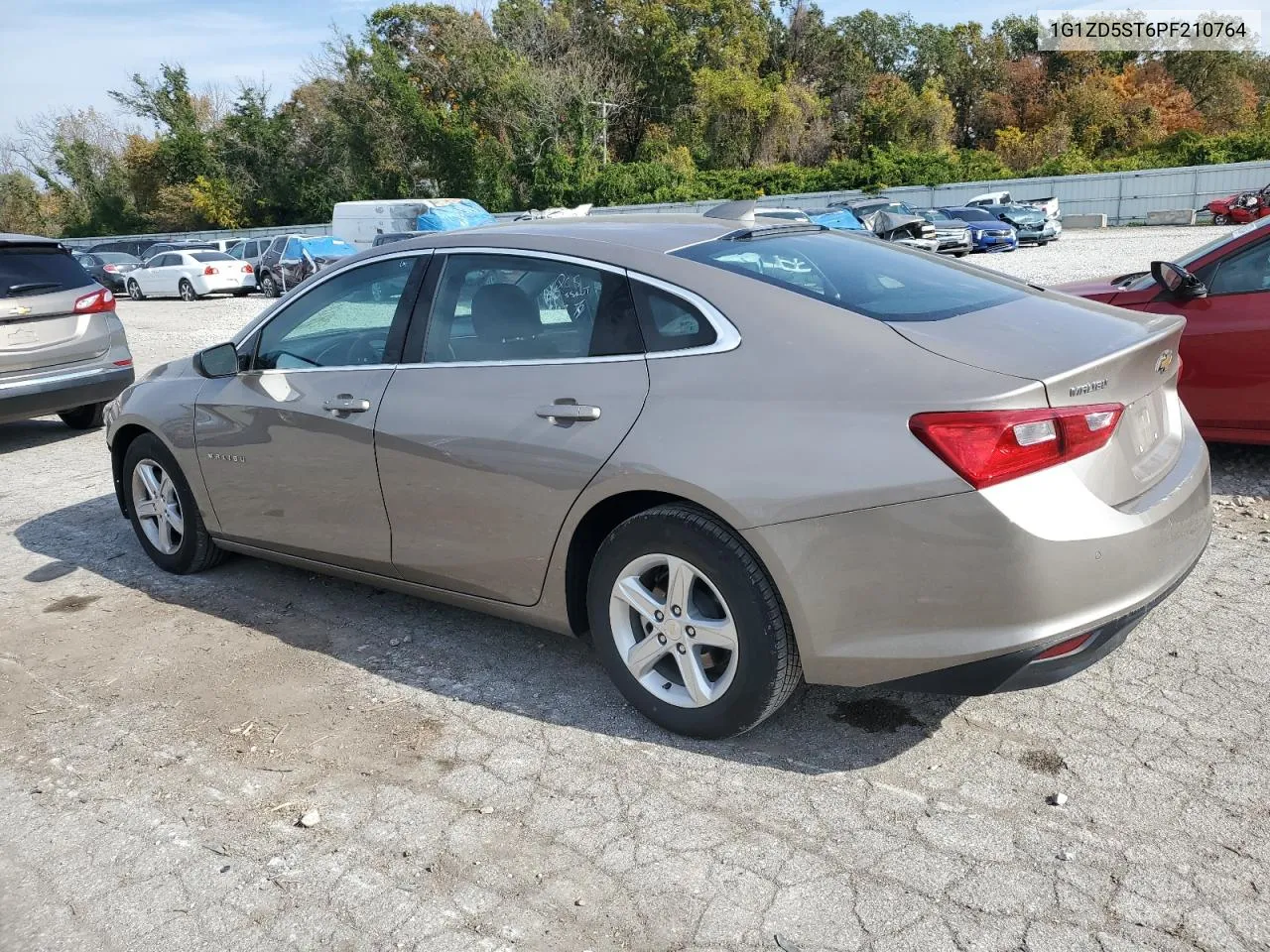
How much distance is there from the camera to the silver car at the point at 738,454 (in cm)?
278

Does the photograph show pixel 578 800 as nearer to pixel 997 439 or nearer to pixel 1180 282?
pixel 997 439

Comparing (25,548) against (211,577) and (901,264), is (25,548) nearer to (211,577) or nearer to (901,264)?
(211,577)

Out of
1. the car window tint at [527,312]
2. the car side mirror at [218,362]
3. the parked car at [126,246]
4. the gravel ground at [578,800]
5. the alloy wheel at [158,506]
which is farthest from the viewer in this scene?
the parked car at [126,246]

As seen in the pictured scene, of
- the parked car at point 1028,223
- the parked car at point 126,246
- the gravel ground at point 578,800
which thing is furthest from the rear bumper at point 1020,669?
the parked car at point 126,246

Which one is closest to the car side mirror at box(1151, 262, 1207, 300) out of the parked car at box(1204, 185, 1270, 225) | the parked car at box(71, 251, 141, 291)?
the parked car at box(71, 251, 141, 291)

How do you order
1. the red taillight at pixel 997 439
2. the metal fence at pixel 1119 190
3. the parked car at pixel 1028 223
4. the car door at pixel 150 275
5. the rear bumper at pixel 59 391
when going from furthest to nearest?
1. the metal fence at pixel 1119 190
2. the parked car at pixel 1028 223
3. the car door at pixel 150 275
4. the rear bumper at pixel 59 391
5. the red taillight at pixel 997 439

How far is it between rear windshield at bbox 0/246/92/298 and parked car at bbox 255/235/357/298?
1677cm

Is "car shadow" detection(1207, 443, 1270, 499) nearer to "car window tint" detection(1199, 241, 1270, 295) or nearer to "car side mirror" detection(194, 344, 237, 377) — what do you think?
"car window tint" detection(1199, 241, 1270, 295)

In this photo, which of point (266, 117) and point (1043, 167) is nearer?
point (1043, 167)

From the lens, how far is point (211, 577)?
5215 millimetres

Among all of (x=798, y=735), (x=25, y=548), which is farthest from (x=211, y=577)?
(x=798, y=735)

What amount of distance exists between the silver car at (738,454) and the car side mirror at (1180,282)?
2470 mm

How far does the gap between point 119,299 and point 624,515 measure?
102 feet

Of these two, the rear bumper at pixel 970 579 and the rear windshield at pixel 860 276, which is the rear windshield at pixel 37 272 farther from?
the rear bumper at pixel 970 579
